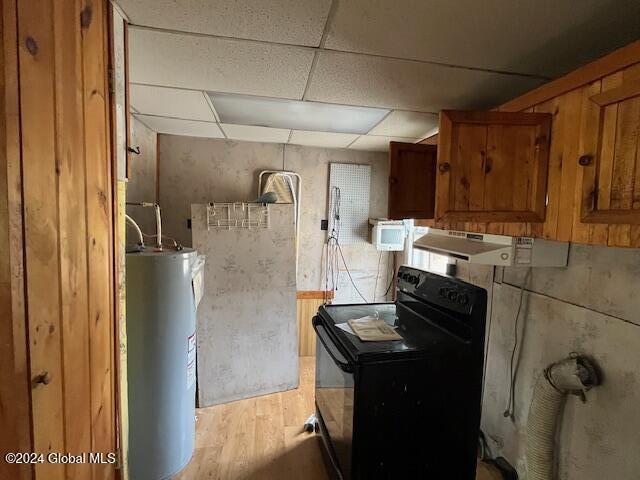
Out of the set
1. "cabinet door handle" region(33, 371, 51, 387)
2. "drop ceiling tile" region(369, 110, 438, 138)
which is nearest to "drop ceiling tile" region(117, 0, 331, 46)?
"drop ceiling tile" region(369, 110, 438, 138)

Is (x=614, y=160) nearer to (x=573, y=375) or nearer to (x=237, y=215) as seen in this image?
(x=573, y=375)

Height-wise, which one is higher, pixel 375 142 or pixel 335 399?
pixel 375 142

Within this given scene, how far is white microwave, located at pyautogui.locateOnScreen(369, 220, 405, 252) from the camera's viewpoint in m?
3.04

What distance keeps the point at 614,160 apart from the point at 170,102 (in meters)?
2.10

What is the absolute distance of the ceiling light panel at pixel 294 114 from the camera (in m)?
1.85

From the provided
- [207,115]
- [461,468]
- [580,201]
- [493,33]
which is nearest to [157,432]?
[461,468]

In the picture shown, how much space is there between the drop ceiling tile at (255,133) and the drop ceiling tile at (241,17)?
129 cm

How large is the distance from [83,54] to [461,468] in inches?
84.3

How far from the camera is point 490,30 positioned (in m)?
1.07

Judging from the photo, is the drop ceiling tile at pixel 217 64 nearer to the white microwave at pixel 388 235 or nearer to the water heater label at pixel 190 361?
the water heater label at pixel 190 361

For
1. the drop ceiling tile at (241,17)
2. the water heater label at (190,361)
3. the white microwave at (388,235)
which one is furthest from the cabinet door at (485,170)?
the white microwave at (388,235)

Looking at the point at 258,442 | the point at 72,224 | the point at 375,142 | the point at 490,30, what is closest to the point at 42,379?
the point at 72,224

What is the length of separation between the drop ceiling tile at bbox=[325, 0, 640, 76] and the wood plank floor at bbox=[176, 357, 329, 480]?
7.31ft

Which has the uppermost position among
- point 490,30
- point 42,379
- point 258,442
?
point 490,30
